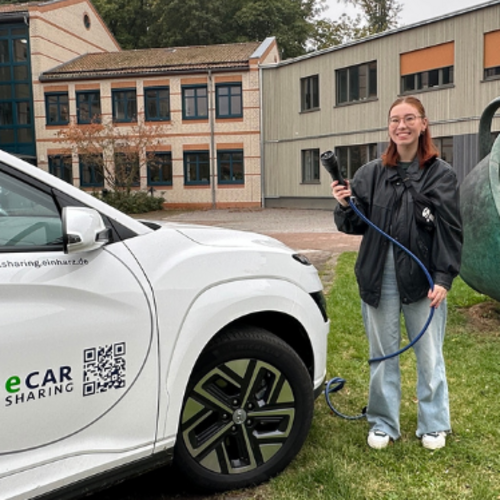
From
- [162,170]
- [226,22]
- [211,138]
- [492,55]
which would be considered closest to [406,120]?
[492,55]

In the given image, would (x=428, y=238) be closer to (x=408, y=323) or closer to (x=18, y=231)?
(x=408, y=323)

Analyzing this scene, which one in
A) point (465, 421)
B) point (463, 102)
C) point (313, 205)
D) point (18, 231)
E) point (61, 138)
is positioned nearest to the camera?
point (18, 231)

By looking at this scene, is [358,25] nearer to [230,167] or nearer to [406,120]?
[230,167]

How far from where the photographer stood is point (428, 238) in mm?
3092

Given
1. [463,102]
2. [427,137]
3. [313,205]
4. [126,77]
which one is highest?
[126,77]

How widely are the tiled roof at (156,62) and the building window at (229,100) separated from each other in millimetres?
1049

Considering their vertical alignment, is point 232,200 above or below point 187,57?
below

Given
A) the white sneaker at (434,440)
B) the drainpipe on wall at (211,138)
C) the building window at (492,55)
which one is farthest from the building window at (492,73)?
the white sneaker at (434,440)

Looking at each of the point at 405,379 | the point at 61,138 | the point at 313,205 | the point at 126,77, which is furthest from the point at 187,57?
the point at 405,379

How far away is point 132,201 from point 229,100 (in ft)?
24.7

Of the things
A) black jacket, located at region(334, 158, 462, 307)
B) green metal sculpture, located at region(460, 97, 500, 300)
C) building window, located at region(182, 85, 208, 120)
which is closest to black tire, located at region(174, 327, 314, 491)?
black jacket, located at region(334, 158, 462, 307)

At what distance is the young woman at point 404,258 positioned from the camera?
3.04 m

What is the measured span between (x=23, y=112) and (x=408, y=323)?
107 ft

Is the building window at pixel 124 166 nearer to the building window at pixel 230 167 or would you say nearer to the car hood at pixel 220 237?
the building window at pixel 230 167
